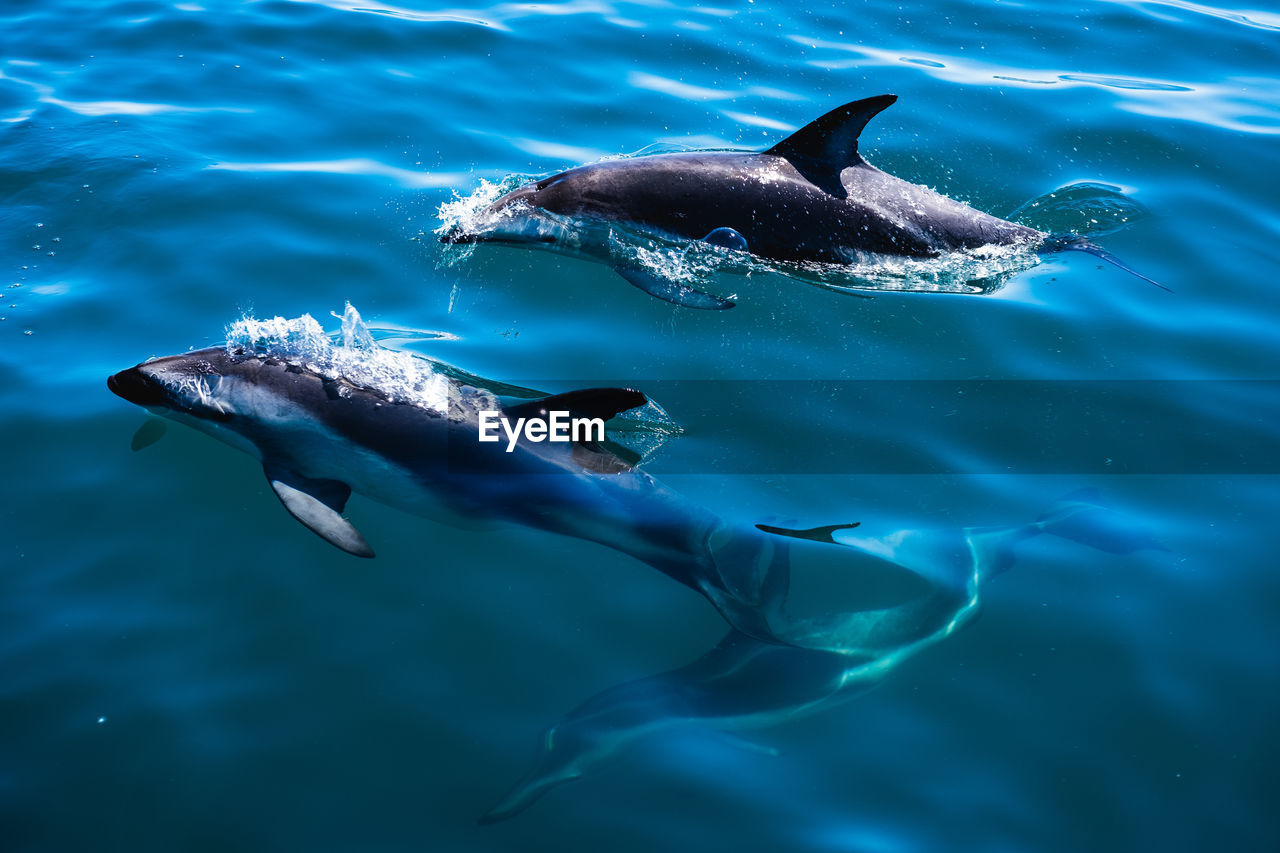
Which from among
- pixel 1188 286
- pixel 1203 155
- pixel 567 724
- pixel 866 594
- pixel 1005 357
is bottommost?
pixel 567 724

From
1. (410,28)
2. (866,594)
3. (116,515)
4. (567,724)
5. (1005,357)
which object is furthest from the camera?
(410,28)

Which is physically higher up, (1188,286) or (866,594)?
(1188,286)

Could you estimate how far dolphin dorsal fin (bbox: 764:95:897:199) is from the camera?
742cm

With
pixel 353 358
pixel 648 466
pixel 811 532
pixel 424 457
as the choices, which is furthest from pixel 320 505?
pixel 811 532

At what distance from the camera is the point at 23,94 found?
1004 cm

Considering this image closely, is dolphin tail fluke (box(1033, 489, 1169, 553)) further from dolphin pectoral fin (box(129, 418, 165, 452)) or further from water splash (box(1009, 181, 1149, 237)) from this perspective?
dolphin pectoral fin (box(129, 418, 165, 452))

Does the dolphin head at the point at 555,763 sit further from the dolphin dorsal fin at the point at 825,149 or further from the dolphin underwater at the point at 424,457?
the dolphin dorsal fin at the point at 825,149

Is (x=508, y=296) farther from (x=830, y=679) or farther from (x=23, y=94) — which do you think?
(x=23, y=94)

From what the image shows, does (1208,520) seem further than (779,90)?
No

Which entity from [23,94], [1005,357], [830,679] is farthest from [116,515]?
[23,94]

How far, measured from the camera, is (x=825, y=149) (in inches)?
299

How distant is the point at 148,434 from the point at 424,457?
1.90 meters

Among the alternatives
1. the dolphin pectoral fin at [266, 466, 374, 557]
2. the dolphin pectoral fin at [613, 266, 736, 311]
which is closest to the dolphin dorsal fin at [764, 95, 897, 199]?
the dolphin pectoral fin at [613, 266, 736, 311]

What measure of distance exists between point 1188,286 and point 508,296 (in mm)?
5316
